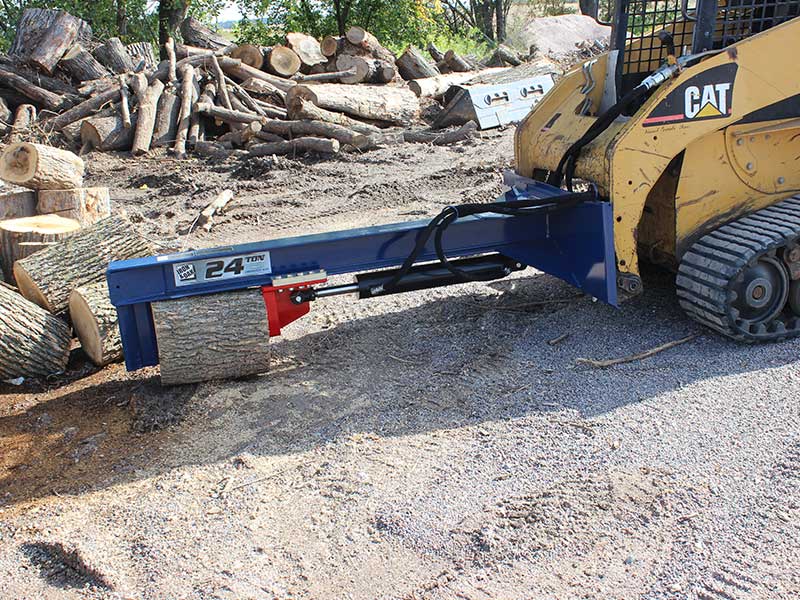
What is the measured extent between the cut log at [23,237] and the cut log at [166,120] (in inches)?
255

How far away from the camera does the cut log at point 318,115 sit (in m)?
12.7

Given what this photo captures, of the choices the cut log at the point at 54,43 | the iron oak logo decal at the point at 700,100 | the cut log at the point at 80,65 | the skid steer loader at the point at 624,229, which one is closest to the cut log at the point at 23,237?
the skid steer loader at the point at 624,229

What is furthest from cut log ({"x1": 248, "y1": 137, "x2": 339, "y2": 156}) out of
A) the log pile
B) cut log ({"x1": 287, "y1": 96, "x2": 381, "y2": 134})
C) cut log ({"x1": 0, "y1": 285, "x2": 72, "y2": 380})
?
cut log ({"x1": 0, "y1": 285, "x2": 72, "y2": 380})

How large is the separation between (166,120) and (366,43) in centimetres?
568

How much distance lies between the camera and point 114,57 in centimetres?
1499

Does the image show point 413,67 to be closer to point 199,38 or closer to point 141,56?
point 199,38

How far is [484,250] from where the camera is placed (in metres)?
4.96

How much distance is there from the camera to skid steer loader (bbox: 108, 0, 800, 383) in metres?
4.49

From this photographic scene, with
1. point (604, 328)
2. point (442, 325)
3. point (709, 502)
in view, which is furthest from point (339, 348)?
point (709, 502)

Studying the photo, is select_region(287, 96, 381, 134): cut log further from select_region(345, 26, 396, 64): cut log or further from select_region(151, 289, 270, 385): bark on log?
select_region(151, 289, 270, 385): bark on log

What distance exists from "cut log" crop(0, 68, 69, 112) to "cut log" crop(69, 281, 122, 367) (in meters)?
9.53

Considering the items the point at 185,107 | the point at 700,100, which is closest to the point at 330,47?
the point at 185,107

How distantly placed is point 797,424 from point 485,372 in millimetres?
1697

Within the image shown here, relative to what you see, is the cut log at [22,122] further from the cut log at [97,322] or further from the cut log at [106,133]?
the cut log at [97,322]
